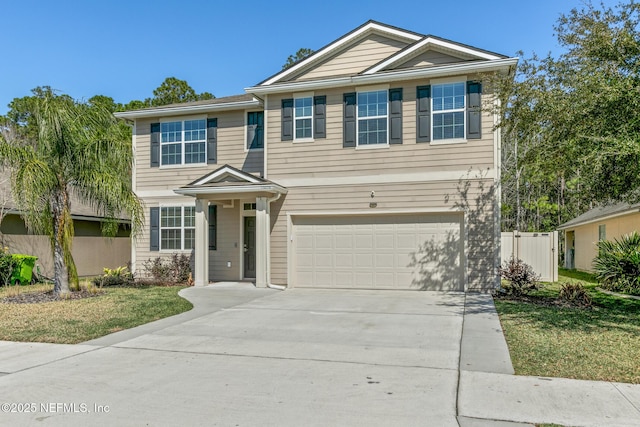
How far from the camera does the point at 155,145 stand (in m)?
Answer: 15.9

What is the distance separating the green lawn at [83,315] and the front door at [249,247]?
129 inches

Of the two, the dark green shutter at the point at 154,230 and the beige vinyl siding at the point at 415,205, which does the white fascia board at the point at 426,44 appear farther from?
the dark green shutter at the point at 154,230

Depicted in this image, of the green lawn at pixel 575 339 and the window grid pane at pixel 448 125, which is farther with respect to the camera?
the window grid pane at pixel 448 125

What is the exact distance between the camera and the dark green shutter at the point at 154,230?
51.6ft

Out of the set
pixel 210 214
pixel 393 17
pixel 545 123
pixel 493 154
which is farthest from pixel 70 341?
pixel 393 17

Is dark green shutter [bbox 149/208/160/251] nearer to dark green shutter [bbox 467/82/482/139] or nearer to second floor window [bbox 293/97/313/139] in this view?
second floor window [bbox 293/97/313/139]

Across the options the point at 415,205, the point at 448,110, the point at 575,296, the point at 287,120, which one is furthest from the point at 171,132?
the point at 575,296

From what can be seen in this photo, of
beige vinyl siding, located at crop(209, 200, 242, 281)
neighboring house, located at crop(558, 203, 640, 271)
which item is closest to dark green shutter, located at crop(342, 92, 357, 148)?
beige vinyl siding, located at crop(209, 200, 242, 281)

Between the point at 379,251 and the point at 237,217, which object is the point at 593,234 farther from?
the point at 237,217

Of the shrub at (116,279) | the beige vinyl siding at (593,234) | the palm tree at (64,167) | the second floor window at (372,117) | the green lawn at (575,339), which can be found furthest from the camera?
the beige vinyl siding at (593,234)

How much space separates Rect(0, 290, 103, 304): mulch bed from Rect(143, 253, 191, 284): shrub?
292 cm

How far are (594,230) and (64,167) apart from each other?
66.0 feet

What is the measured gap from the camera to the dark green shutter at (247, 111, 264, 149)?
1495 cm

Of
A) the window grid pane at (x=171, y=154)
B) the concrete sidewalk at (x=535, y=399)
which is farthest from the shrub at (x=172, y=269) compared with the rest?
the concrete sidewalk at (x=535, y=399)
